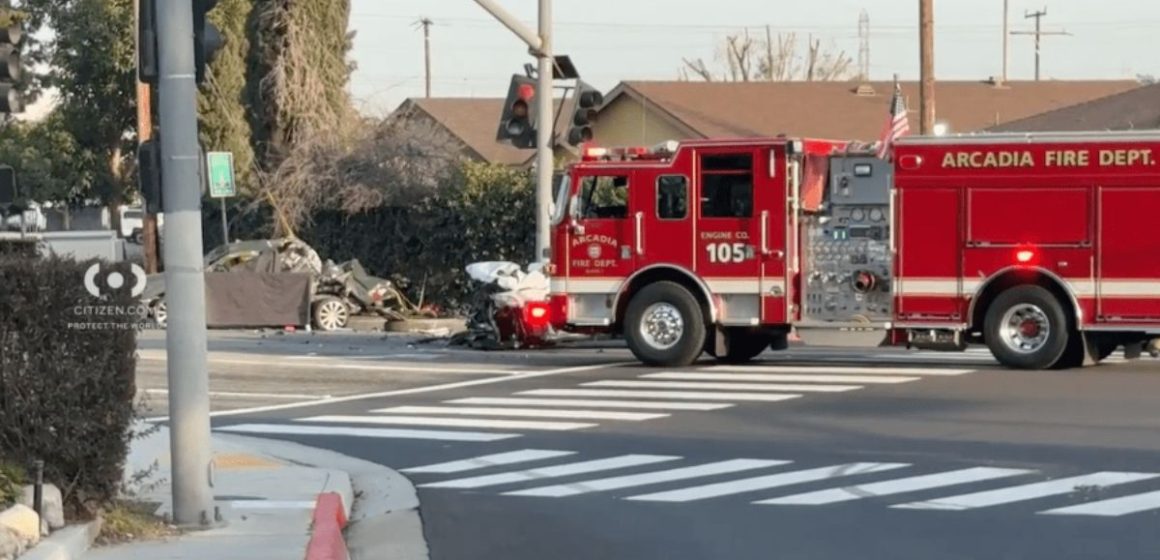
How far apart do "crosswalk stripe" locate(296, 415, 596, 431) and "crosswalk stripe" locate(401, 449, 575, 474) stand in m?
1.58

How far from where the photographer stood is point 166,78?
10.8 m

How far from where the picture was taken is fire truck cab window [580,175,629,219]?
22906 millimetres

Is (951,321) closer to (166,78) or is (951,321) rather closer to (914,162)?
(914,162)

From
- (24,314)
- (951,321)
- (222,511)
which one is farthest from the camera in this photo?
(951,321)

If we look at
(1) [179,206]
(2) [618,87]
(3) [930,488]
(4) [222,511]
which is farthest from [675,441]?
(2) [618,87]

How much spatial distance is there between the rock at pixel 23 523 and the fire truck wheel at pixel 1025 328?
45.0ft

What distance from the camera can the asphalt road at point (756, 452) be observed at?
11039 mm

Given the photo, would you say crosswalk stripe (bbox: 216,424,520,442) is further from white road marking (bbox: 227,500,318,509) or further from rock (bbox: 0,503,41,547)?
rock (bbox: 0,503,41,547)

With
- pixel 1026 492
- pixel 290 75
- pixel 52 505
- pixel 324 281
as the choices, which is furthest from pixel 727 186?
pixel 290 75

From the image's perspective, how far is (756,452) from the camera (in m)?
14.9

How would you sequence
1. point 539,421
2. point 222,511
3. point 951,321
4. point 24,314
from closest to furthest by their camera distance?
point 24,314 < point 222,511 < point 539,421 < point 951,321

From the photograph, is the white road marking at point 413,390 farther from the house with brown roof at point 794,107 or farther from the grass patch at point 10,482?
the house with brown roof at point 794,107

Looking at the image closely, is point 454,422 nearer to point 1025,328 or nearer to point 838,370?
point 838,370

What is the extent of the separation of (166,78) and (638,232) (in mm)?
12274
